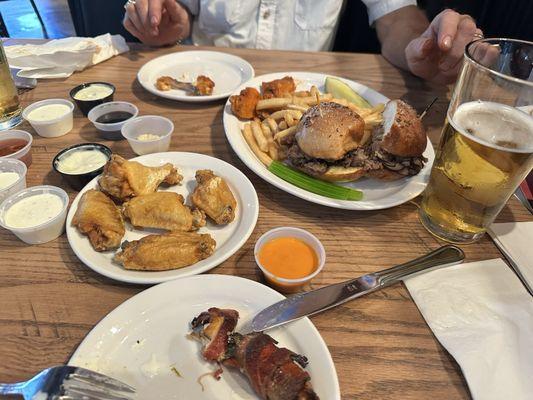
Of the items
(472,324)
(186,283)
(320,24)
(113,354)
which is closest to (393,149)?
(472,324)

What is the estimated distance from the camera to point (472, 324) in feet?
4.33

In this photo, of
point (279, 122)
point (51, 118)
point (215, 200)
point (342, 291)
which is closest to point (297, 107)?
point (279, 122)

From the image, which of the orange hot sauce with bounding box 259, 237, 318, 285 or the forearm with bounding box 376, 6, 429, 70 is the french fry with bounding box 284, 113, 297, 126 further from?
the forearm with bounding box 376, 6, 429, 70

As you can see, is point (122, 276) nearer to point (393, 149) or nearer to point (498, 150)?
point (393, 149)

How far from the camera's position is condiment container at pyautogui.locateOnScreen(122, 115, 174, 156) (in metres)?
2.04

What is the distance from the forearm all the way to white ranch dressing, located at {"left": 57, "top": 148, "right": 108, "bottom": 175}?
2382 millimetres

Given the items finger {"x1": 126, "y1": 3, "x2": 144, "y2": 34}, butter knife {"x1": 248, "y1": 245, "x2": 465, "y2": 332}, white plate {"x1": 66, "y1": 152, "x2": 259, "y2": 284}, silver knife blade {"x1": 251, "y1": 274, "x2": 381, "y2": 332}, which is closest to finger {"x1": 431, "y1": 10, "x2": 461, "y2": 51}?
butter knife {"x1": 248, "y1": 245, "x2": 465, "y2": 332}

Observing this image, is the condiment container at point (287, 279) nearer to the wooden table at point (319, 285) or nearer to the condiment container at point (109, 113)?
the wooden table at point (319, 285)

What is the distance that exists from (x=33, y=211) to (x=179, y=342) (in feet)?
2.93

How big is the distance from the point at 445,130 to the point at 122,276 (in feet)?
4.66

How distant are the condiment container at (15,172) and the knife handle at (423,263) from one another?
1624 millimetres

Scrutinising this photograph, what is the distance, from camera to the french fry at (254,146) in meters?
2.01

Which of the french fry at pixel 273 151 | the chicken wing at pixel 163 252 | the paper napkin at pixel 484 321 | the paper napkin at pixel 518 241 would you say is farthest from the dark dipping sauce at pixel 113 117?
the paper napkin at pixel 518 241

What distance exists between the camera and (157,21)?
2.82 meters
